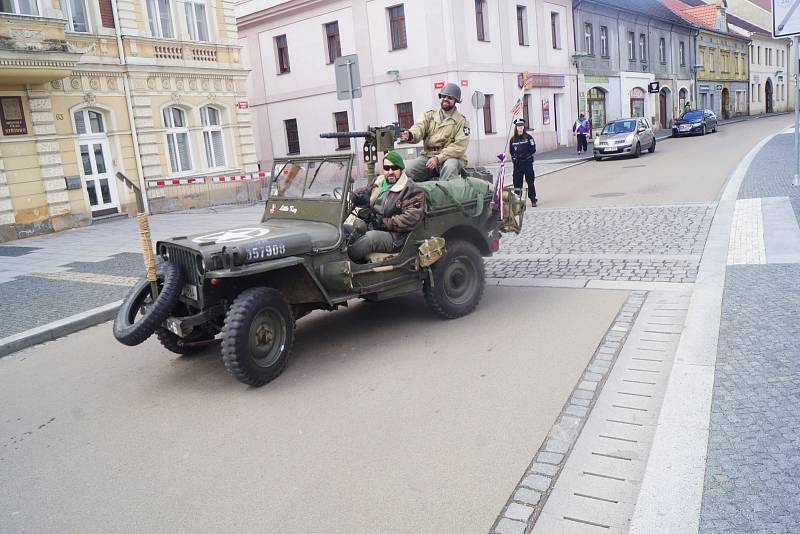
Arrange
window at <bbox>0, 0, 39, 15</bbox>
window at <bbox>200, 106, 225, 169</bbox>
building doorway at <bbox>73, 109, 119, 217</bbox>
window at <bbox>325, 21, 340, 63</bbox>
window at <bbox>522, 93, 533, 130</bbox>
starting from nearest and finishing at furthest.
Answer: window at <bbox>0, 0, 39, 15</bbox>, building doorway at <bbox>73, 109, 119, 217</bbox>, window at <bbox>200, 106, 225, 169</bbox>, window at <bbox>325, 21, 340, 63</bbox>, window at <bbox>522, 93, 533, 130</bbox>

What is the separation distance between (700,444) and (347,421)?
6.99ft

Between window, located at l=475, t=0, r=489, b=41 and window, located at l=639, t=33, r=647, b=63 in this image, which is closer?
window, located at l=475, t=0, r=489, b=41

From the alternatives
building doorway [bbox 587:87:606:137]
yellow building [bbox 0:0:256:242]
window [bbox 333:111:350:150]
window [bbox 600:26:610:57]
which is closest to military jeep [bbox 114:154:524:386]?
yellow building [bbox 0:0:256:242]

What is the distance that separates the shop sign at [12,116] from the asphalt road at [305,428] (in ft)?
33.0

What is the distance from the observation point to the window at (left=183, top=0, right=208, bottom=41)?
1934 centimetres

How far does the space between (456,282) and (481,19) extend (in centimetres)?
2326

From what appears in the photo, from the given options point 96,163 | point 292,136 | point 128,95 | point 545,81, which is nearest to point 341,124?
point 292,136

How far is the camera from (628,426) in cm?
404

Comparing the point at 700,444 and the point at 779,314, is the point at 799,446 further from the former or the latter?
the point at 779,314

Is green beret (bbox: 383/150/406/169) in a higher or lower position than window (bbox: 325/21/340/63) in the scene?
lower

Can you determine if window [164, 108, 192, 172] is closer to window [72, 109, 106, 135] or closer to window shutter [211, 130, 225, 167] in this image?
window shutter [211, 130, 225, 167]

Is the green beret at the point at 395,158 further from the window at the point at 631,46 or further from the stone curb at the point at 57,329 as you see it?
Result: the window at the point at 631,46

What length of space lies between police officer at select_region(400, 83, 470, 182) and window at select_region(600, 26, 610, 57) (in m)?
33.2

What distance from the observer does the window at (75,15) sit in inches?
640
